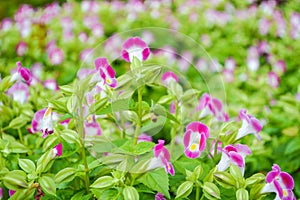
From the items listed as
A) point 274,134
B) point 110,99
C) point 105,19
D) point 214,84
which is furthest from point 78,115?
point 105,19

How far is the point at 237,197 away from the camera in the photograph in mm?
1015

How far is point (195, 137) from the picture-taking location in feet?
3.46

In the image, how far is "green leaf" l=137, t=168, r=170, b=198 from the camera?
0.99 m

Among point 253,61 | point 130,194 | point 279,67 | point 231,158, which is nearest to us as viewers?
point 130,194

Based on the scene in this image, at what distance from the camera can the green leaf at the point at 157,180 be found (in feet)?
3.23

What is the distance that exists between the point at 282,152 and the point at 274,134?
0.22m

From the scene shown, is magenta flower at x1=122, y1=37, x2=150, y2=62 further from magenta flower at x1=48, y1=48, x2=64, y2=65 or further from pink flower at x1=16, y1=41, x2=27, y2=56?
pink flower at x1=16, y1=41, x2=27, y2=56

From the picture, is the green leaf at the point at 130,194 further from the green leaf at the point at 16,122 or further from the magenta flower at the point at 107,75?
the green leaf at the point at 16,122

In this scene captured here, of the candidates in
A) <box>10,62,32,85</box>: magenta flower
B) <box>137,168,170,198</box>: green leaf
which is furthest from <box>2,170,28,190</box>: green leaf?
<box>10,62,32,85</box>: magenta flower

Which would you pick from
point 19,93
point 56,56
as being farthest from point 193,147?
point 56,56

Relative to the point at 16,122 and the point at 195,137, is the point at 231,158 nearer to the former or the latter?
the point at 195,137

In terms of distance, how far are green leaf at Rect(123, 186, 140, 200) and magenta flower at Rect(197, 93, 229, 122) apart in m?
0.42

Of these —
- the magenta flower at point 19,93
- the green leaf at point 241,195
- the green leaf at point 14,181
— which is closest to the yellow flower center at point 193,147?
the green leaf at point 241,195

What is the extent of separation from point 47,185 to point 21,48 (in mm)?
2075
